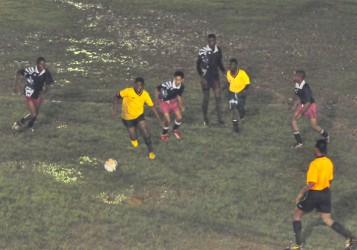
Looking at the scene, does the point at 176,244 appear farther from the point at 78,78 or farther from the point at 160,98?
the point at 78,78

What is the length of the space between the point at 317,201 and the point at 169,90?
565 centimetres

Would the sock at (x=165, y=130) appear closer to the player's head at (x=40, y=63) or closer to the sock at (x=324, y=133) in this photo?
the player's head at (x=40, y=63)

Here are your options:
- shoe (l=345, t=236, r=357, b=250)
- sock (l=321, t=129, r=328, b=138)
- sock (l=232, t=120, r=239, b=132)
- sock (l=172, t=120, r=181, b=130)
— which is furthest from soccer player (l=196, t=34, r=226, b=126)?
shoe (l=345, t=236, r=357, b=250)

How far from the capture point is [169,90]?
14.0 m

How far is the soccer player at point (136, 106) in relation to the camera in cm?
1310

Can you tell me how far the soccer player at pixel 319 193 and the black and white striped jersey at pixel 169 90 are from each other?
5177 mm

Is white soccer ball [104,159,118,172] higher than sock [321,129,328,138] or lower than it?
lower

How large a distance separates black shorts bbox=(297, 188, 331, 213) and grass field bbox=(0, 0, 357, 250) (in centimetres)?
96

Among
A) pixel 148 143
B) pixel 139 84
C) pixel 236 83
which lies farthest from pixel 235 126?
pixel 139 84

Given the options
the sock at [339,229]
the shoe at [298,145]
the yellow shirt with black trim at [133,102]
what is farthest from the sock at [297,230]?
the yellow shirt with black trim at [133,102]

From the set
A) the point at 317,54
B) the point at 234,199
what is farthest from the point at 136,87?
the point at 317,54

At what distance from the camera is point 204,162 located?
45.6 ft

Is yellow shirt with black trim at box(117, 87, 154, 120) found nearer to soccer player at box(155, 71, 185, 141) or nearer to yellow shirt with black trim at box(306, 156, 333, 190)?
soccer player at box(155, 71, 185, 141)

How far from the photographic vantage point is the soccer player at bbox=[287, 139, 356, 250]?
381 inches
